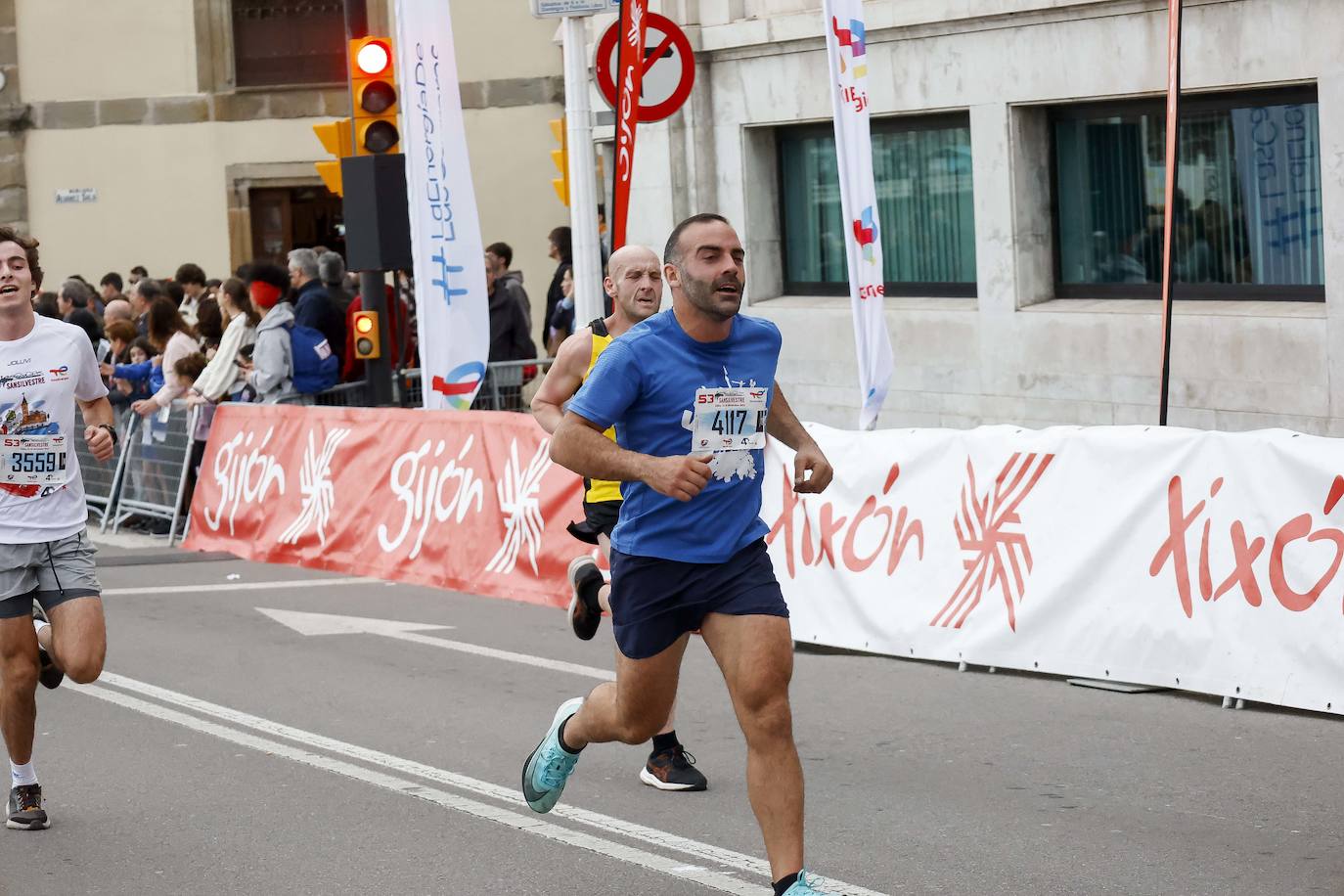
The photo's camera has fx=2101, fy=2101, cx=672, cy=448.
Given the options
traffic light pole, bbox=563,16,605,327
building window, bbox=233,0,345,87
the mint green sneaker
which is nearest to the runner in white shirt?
the mint green sneaker

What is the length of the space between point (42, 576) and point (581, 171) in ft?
23.0

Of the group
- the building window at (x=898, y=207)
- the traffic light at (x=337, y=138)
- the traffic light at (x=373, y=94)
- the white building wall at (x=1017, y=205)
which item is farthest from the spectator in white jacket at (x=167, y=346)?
the building window at (x=898, y=207)

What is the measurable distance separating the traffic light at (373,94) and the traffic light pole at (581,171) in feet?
6.22

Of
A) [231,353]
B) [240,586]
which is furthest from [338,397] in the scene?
[240,586]

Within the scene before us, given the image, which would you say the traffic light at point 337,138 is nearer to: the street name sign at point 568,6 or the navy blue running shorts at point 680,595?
the street name sign at point 568,6

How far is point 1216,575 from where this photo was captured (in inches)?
337

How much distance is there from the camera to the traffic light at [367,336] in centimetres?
1523

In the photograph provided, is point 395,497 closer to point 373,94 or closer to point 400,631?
point 400,631

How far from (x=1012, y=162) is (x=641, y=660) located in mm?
10932

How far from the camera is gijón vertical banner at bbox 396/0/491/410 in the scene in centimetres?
1431

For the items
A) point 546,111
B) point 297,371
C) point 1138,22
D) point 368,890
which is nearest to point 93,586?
point 368,890

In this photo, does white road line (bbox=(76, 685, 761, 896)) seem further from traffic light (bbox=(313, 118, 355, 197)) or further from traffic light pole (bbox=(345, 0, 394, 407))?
traffic light (bbox=(313, 118, 355, 197))

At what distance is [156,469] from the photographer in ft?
52.0

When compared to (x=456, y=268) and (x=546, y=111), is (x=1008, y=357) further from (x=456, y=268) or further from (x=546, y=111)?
(x=546, y=111)
